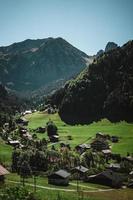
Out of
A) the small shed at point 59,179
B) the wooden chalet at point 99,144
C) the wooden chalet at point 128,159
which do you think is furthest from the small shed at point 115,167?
the wooden chalet at point 99,144

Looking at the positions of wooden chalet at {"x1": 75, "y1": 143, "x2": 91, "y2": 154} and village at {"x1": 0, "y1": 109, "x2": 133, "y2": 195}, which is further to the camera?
wooden chalet at {"x1": 75, "y1": 143, "x2": 91, "y2": 154}

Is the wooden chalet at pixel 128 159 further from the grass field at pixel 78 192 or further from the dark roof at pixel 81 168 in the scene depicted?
the grass field at pixel 78 192

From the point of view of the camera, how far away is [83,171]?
12019 centimetres

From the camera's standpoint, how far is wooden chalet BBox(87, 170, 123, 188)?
10800cm

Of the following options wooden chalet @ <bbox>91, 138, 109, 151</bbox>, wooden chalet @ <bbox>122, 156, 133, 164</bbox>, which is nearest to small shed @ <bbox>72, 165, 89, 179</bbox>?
wooden chalet @ <bbox>122, 156, 133, 164</bbox>

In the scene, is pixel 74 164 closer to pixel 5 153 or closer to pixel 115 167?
pixel 115 167

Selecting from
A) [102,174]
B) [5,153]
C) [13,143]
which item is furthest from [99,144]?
[102,174]

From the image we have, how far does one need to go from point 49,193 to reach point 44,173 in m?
33.2

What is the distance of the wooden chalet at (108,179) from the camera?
10800 cm

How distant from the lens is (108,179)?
357ft

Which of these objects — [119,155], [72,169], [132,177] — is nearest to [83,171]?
[72,169]

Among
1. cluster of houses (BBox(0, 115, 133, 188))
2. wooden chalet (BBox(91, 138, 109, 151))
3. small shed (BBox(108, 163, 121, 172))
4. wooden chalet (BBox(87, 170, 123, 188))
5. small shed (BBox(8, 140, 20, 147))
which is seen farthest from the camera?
wooden chalet (BBox(91, 138, 109, 151))

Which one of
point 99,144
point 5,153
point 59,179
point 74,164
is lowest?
point 59,179

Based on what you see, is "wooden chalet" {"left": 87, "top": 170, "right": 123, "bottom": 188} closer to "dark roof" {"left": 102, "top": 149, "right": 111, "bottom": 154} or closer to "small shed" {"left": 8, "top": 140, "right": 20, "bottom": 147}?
"dark roof" {"left": 102, "top": 149, "right": 111, "bottom": 154}
